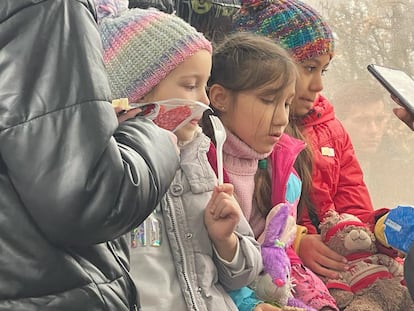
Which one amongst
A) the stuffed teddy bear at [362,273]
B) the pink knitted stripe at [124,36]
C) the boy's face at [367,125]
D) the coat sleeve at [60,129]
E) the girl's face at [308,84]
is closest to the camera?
the coat sleeve at [60,129]

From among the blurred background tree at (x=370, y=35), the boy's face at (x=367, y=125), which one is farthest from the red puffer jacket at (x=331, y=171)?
the blurred background tree at (x=370, y=35)

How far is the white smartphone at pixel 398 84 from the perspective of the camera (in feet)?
5.67

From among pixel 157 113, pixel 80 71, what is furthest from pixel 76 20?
pixel 157 113

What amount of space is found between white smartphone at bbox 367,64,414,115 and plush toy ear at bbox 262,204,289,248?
1.21 ft

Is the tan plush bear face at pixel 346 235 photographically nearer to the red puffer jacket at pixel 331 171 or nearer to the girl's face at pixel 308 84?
the red puffer jacket at pixel 331 171

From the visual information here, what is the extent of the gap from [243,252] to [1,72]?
0.76 m

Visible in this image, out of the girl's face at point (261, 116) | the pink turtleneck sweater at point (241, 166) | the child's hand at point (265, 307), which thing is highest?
the girl's face at point (261, 116)

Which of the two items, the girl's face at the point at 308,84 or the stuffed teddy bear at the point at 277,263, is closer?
the stuffed teddy bear at the point at 277,263

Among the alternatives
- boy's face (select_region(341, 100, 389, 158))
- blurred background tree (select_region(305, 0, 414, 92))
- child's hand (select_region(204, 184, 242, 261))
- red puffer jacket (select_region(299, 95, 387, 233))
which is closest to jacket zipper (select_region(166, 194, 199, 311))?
child's hand (select_region(204, 184, 242, 261))

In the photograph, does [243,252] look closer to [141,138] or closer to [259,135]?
[259,135]

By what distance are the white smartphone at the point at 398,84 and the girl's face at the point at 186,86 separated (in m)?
0.50

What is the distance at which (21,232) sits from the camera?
93 centimetres

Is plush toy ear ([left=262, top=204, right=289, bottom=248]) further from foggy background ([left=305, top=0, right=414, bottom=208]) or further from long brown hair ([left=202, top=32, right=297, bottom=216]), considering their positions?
foggy background ([left=305, top=0, right=414, bottom=208])

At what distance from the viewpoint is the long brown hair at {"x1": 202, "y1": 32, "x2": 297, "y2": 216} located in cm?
175
